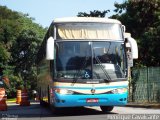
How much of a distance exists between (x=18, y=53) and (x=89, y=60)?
5131 cm

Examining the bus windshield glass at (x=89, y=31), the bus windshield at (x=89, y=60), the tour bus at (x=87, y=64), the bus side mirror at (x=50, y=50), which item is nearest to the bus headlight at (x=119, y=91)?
the tour bus at (x=87, y=64)

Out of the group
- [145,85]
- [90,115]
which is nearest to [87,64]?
[90,115]

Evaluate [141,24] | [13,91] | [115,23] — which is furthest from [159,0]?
[13,91]

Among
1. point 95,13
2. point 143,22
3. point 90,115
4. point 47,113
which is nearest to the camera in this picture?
point 90,115

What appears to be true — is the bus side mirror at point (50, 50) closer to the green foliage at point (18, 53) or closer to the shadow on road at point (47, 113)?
the shadow on road at point (47, 113)

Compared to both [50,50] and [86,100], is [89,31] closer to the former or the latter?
[50,50]

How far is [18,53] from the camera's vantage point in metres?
67.6

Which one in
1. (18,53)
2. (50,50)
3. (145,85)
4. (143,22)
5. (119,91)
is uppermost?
(143,22)

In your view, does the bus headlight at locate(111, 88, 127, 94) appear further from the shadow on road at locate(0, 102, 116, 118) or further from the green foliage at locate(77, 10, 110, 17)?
the green foliage at locate(77, 10, 110, 17)

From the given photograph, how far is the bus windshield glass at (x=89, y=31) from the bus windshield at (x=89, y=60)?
10.5 inches

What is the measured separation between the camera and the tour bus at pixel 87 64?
16844 mm

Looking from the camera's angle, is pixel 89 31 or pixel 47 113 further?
pixel 47 113

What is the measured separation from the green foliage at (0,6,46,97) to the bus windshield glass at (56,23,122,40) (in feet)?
151

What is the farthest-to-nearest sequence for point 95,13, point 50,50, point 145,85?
point 95,13 < point 145,85 < point 50,50
